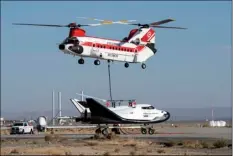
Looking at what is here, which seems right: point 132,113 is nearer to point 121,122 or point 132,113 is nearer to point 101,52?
point 121,122

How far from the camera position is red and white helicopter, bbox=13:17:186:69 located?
4191 cm

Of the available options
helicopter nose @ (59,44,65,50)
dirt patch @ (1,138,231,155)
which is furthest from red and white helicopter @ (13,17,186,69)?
dirt patch @ (1,138,231,155)

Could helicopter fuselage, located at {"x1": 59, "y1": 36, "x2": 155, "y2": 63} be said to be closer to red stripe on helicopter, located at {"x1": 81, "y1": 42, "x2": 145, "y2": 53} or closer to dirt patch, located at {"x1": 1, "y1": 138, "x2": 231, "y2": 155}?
red stripe on helicopter, located at {"x1": 81, "y1": 42, "x2": 145, "y2": 53}

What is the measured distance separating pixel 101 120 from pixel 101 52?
7.88 metres

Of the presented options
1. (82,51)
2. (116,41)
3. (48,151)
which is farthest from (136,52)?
(48,151)

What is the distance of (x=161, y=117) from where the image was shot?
5234cm

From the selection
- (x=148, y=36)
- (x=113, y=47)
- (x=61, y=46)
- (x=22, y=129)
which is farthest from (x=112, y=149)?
(x=22, y=129)

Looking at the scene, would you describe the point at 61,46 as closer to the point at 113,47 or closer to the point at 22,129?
the point at 113,47

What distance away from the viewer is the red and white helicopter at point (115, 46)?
41906 millimetres

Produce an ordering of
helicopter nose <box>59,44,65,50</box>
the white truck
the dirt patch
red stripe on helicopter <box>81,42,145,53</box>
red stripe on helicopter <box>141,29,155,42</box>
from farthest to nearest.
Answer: the white truck, red stripe on helicopter <box>141,29,155,42</box>, red stripe on helicopter <box>81,42,145,53</box>, helicopter nose <box>59,44,65,50</box>, the dirt patch

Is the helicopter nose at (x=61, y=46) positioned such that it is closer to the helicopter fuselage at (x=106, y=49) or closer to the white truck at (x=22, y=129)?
the helicopter fuselage at (x=106, y=49)

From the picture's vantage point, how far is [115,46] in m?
44.4

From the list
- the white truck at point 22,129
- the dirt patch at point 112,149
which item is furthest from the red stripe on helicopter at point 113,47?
the white truck at point 22,129

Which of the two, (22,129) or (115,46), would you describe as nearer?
(115,46)
